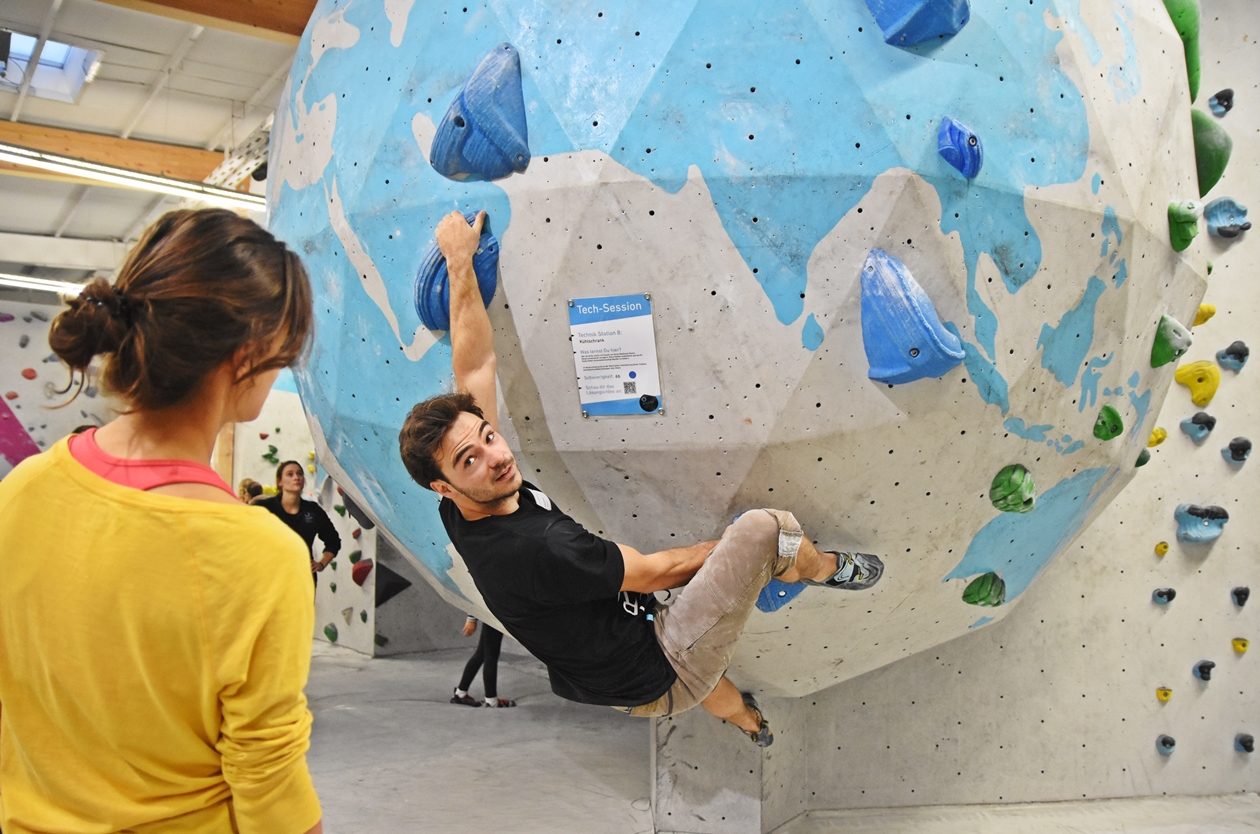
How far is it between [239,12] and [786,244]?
13.2 feet

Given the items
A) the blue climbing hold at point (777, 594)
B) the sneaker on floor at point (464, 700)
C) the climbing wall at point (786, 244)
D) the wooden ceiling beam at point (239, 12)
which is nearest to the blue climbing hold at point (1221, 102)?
the climbing wall at point (786, 244)

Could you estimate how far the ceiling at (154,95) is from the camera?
18.3 ft

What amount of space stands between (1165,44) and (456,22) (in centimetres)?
220

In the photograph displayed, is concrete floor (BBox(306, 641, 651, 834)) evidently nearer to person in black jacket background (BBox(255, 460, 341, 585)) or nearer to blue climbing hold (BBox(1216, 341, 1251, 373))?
person in black jacket background (BBox(255, 460, 341, 585))

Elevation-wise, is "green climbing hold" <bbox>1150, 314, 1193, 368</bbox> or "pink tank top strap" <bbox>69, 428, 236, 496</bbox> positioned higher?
"green climbing hold" <bbox>1150, 314, 1193, 368</bbox>

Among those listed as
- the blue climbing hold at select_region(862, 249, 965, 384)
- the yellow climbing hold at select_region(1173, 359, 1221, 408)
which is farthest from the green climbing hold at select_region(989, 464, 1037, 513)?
the yellow climbing hold at select_region(1173, 359, 1221, 408)

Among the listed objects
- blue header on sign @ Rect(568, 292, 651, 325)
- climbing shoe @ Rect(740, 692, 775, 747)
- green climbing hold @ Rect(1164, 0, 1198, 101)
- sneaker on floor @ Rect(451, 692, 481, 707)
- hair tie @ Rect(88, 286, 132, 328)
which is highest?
green climbing hold @ Rect(1164, 0, 1198, 101)

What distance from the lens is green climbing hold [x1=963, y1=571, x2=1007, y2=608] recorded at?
3254mm

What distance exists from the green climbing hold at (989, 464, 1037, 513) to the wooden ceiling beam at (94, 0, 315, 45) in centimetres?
415

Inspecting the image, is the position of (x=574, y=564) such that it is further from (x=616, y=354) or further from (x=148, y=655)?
(x=148, y=655)

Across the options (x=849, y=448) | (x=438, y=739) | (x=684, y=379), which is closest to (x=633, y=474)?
(x=684, y=379)

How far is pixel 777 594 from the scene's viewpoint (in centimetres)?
294

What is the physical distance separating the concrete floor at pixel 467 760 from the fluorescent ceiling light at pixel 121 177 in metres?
2.96

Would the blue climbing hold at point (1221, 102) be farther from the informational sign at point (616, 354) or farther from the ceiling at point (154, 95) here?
the ceiling at point (154, 95)
